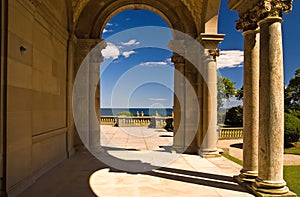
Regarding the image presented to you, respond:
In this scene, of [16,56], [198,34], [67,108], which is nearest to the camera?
[16,56]

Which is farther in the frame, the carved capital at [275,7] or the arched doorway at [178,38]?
the arched doorway at [178,38]

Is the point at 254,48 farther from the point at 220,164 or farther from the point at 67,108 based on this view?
the point at 67,108

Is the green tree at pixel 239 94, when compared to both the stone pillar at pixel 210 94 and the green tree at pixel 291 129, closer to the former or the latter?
the green tree at pixel 291 129

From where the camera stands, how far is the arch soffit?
1083 cm

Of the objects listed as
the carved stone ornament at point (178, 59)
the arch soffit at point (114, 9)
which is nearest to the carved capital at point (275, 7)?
the arch soffit at point (114, 9)

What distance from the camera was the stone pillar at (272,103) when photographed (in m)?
5.28

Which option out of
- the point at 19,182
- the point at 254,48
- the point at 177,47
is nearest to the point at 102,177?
the point at 19,182

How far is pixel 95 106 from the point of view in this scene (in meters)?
11.2

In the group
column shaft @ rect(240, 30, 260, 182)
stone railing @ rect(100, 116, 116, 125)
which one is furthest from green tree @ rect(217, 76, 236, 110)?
column shaft @ rect(240, 30, 260, 182)

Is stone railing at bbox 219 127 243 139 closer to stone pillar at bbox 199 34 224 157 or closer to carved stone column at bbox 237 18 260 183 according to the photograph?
stone pillar at bbox 199 34 224 157

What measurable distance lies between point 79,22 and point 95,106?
3811 mm

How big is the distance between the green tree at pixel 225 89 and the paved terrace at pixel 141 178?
33.8m

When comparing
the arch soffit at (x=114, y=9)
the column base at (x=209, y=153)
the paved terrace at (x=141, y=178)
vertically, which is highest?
the arch soffit at (x=114, y=9)

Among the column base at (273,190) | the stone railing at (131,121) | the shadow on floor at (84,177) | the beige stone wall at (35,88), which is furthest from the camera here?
the stone railing at (131,121)
